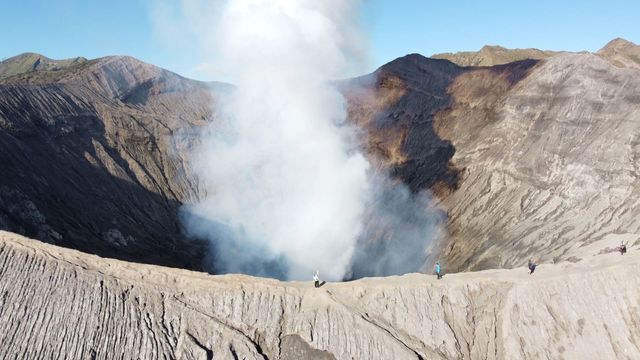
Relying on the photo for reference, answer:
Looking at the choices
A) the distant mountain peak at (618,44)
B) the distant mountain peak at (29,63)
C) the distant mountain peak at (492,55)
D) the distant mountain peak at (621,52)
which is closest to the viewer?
the distant mountain peak at (621,52)

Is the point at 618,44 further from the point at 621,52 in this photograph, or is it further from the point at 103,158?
the point at 103,158

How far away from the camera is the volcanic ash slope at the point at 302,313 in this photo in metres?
21.9

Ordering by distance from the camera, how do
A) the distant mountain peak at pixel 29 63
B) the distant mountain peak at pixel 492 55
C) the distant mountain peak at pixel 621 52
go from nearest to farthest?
1. the distant mountain peak at pixel 621 52
2. the distant mountain peak at pixel 492 55
3. the distant mountain peak at pixel 29 63

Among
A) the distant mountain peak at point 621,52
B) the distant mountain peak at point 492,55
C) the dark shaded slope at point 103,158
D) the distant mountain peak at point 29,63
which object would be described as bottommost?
the dark shaded slope at point 103,158

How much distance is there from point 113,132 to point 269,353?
43141 millimetres

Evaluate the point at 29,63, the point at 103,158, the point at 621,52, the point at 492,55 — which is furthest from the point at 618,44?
the point at 29,63

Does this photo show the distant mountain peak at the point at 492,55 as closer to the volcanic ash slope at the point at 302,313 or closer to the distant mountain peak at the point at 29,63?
the volcanic ash slope at the point at 302,313

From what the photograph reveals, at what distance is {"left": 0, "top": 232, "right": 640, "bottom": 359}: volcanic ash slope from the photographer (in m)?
21.9

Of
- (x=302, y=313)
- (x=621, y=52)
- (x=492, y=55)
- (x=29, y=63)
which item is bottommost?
(x=302, y=313)

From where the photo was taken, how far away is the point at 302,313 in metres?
25.0

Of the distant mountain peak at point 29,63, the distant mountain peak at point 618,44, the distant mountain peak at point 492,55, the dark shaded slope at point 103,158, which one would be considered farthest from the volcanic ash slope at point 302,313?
the distant mountain peak at point 29,63

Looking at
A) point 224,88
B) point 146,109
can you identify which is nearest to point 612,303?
point 146,109

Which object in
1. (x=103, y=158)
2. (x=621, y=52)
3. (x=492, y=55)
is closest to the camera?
(x=103, y=158)

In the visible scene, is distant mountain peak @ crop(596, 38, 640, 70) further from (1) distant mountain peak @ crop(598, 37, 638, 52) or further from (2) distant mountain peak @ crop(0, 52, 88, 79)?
(2) distant mountain peak @ crop(0, 52, 88, 79)
